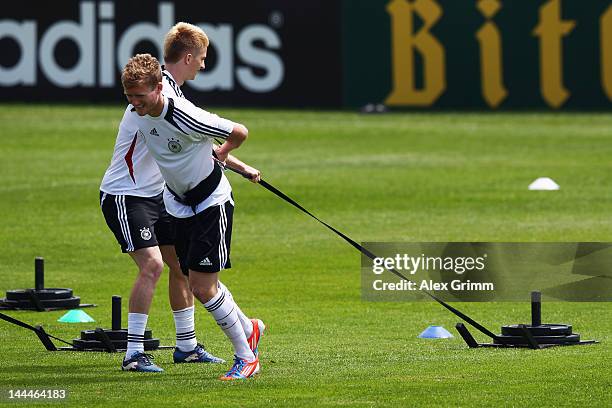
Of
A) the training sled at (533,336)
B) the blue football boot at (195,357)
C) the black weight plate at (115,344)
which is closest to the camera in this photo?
the blue football boot at (195,357)

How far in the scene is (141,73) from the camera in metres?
9.25

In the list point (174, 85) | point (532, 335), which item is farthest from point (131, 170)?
point (532, 335)

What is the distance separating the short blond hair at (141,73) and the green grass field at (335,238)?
1758 mm

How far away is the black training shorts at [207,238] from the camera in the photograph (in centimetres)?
955

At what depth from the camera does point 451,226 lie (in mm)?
18641

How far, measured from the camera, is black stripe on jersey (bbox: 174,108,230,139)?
9.33 metres

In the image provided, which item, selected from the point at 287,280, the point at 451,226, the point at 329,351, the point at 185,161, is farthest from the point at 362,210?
the point at 185,161

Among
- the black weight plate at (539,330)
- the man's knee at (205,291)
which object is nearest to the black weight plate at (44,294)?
the man's knee at (205,291)

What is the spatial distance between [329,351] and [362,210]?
930 centimetres

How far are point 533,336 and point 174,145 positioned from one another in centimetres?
291

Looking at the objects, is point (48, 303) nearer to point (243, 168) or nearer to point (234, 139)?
point (243, 168)

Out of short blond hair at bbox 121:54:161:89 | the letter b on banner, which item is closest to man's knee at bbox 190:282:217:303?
short blond hair at bbox 121:54:161:89

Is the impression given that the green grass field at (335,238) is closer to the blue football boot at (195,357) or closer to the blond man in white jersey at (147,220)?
the blue football boot at (195,357)

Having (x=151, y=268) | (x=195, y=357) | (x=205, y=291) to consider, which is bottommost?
(x=195, y=357)
